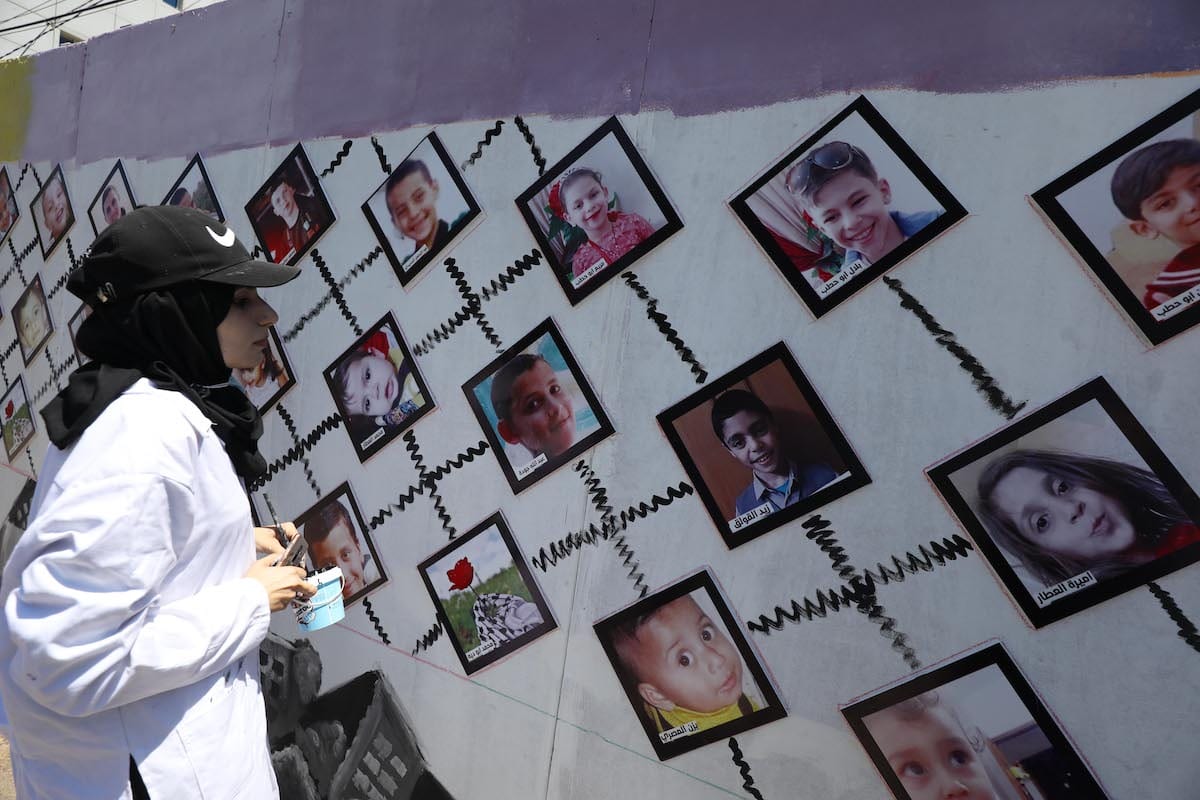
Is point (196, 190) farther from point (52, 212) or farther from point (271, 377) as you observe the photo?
point (52, 212)

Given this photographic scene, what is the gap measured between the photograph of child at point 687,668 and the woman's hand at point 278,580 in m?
0.59

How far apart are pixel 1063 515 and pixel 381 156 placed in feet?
5.73

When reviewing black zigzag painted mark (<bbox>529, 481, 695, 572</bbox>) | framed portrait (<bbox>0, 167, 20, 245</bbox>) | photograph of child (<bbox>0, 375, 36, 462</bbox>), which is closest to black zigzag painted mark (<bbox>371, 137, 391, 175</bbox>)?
black zigzag painted mark (<bbox>529, 481, 695, 572</bbox>)

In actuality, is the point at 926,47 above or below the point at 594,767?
above

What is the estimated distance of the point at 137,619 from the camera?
49.1 inches

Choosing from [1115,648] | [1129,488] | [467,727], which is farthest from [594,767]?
[1129,488]

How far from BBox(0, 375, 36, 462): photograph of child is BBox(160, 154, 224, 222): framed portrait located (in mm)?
1436

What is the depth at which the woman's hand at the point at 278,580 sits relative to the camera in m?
1.45

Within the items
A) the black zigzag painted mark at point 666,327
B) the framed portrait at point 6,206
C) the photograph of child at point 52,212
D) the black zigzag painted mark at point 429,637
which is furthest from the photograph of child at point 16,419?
the black zigzag painted mark at point 666,327

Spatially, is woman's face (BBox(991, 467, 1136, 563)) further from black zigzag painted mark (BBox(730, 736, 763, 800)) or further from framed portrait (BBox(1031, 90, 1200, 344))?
black zigzag painted mark (BBox(730, 736, 763, 800))

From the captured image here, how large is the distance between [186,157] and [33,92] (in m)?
1.62

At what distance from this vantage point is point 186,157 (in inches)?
119

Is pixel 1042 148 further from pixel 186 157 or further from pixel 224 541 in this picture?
pixel 186 157

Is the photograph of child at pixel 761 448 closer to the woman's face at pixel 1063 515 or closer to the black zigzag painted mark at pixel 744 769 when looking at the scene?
the woman's face at pixel 1063 515
